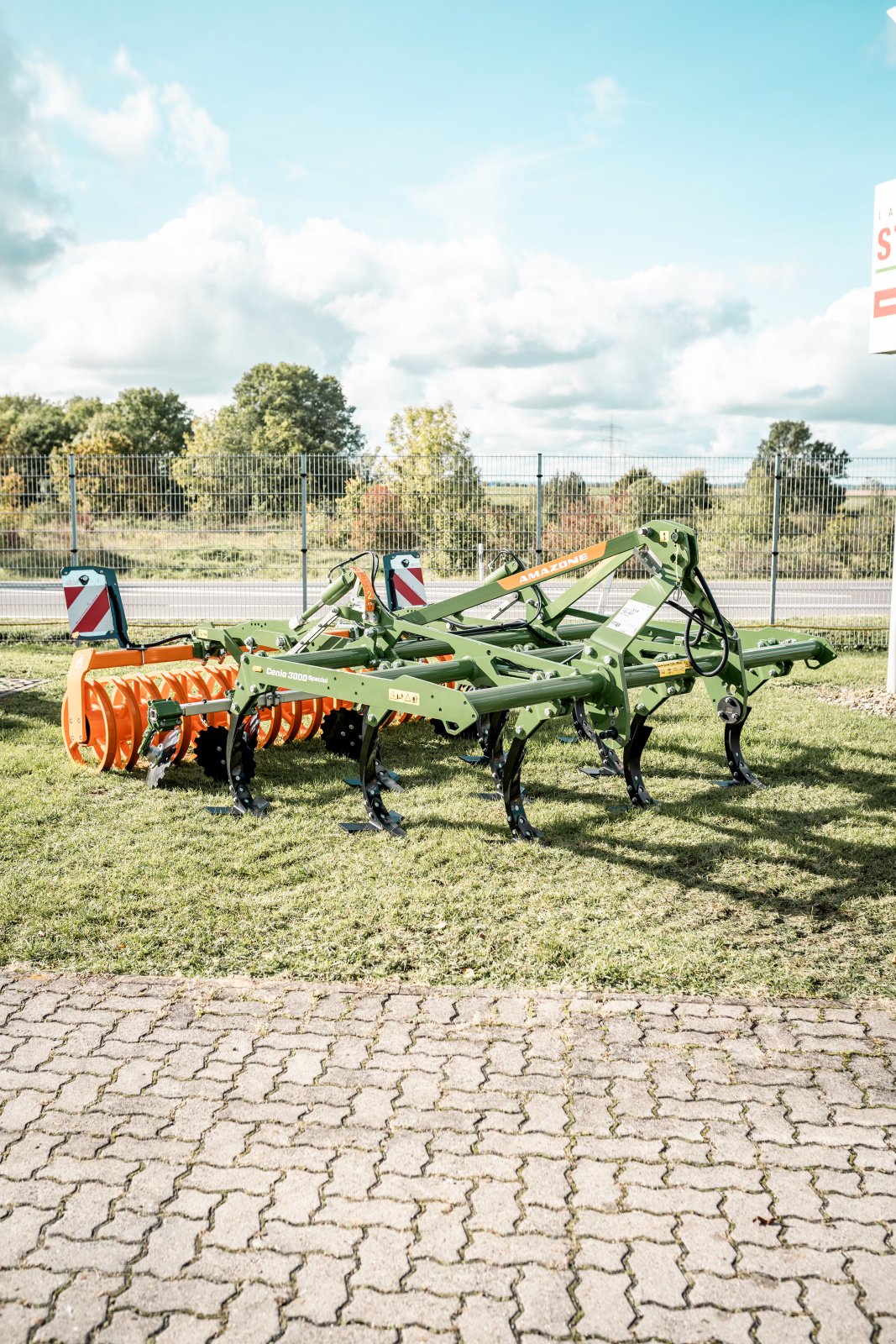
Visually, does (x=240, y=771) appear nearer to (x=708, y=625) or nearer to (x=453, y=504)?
(x=708, y=625)

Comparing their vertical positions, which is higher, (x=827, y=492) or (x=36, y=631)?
(x=827, y=492)

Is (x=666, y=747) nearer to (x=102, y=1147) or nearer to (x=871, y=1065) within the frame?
(x=871, y=1065)

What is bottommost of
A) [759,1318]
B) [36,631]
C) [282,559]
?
[759,1318]

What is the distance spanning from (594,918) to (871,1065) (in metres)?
1.46

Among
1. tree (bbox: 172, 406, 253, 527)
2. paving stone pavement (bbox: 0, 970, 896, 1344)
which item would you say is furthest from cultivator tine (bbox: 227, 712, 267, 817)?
tree (bbox: 172, 406, 253, 527)

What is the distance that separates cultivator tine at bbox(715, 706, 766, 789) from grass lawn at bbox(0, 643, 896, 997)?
0.41 feet

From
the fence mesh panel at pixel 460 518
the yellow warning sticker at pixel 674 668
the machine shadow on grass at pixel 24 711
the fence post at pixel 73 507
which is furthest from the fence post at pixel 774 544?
the fence post at pixel 73 507

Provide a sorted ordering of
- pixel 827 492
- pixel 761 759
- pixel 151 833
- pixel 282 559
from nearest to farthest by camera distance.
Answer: pixel 151 833
pixel 761 759
pixel 827 492
pixel 282 559

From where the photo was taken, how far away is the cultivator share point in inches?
231

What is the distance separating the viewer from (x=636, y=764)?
6.64 metres

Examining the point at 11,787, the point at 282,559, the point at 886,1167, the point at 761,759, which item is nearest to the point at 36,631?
the point at 282,559

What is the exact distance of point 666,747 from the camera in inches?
315

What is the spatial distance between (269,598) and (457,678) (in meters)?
8.91

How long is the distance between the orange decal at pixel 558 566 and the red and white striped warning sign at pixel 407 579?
3259 mm
